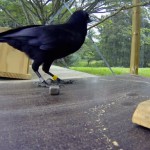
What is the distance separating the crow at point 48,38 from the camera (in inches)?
43.9

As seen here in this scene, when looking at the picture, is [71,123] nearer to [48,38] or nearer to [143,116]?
[143,116]

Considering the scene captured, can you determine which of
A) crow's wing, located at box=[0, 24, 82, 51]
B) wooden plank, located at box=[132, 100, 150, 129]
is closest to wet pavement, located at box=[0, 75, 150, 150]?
wooden plank, located at box=[132, 100, 150, 129]

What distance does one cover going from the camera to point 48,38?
112 centimetres

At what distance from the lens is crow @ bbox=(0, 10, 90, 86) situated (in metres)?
1.12

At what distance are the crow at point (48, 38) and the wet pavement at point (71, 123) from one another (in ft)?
1.01

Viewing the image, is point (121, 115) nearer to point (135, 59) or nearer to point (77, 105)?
point (77, 105)

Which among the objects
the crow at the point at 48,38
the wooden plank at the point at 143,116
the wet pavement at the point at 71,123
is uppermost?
the crow at the point at 48,38

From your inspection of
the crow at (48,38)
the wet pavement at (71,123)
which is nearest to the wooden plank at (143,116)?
the wet pavement at (71,123)

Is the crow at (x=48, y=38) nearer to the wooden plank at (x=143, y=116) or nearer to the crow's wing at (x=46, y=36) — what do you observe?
the crow's wing at (x=46, y=36)

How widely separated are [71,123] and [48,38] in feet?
1.94

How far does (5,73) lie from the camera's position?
65.7 inches

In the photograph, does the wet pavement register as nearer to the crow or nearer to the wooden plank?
the wooden plank

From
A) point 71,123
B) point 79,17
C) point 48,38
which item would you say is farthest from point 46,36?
point 71,123

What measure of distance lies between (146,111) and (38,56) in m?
0.75
